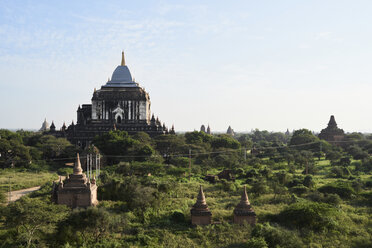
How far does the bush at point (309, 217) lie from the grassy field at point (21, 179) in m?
26.4

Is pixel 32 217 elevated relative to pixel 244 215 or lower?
elevated

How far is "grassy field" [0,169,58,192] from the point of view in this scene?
38.5 metres

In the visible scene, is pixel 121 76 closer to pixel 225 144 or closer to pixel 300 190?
pixel 225 144

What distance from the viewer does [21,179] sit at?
42375 millimetres

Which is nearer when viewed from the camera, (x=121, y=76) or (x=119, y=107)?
(x=119, y=107)

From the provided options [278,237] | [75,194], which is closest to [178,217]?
[278,237]

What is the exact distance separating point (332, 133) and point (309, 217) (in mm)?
74416

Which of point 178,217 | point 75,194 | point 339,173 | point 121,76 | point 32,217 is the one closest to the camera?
point 32,217

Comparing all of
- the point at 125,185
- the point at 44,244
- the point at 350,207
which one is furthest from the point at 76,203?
the point at 350,207

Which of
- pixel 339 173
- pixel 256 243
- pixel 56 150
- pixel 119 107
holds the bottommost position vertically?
pixel 256 243

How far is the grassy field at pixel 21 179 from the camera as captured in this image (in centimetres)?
3850

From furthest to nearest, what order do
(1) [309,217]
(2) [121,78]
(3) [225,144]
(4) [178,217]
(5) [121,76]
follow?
(5) [121,76] → (2) [121,78] → (3) [225,144] → (4) [178,217] → (1) [309,217]

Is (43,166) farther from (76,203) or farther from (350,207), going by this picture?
(350,207)

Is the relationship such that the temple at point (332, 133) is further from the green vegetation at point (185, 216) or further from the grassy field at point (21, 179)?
the grassy field at point (21, 179)
